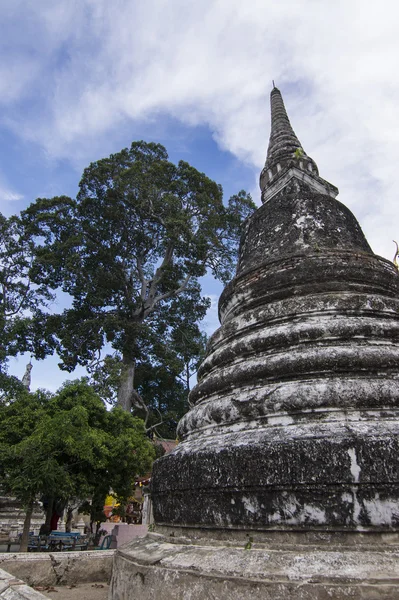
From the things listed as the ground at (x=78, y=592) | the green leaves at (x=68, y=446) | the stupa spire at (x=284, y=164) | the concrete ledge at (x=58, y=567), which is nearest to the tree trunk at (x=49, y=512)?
the green leaves at (x=68, y=446)

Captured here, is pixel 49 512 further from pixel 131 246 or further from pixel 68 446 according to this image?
pixel 131 246

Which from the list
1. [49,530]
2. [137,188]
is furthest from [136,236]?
[49,530]

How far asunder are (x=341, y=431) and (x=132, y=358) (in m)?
15.0

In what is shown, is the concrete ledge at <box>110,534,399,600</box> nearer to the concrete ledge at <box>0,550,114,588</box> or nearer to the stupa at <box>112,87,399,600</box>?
the stupa at <box>112,87,399,600</box>

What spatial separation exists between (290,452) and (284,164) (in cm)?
509

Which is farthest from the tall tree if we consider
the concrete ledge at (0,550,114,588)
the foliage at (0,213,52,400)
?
the concrete ledge at (0,550,114,588)

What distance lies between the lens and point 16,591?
2.33 m

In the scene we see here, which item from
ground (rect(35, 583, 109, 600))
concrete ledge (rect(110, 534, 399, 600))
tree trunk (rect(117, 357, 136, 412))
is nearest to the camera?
concrete ledge (rect(110, 534, 399, 600))

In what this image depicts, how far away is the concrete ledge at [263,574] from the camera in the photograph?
1.75 meters

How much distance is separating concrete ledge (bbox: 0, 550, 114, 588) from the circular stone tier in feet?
6.94

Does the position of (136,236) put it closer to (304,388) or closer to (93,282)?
(93,282)

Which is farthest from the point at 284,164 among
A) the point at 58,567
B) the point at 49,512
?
the point at 49,512

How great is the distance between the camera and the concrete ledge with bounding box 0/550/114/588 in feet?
13.3

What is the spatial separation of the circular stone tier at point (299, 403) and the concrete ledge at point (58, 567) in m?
2.11
